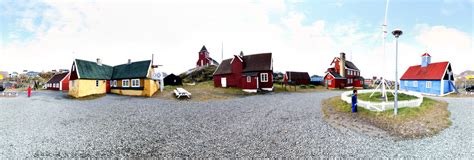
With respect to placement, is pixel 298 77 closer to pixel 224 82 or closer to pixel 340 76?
pixel 340 76

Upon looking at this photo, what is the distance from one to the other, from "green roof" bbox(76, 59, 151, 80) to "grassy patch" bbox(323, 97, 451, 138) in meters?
23.2

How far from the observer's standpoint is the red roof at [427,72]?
78.1ft

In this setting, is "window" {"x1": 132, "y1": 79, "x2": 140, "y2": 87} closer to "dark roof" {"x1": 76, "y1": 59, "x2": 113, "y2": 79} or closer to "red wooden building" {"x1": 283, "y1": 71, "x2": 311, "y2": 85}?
"dark roof" {"x1": 76, "y1": 59, "x2": 113, "y2": 79}

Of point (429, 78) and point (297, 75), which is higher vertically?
point (297, 75)

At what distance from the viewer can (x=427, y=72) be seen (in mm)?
25750

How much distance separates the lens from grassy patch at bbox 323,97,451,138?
8.16 meters

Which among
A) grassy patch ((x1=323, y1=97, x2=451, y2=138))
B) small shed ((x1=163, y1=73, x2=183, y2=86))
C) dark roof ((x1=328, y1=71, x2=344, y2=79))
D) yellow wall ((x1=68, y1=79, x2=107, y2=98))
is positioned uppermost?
dark roof ((x1=328, y1=71, x2=344, y2=79))

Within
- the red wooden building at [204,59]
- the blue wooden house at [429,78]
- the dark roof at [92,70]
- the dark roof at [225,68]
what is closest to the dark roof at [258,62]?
the dark roof at [225,68]

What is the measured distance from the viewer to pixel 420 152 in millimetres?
6176

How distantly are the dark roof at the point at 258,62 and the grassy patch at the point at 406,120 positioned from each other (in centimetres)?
1718

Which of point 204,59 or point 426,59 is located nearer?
point 426,59

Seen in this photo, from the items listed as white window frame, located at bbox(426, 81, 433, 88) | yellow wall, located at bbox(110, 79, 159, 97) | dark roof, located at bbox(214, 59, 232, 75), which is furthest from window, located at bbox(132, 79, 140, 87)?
white window frame, located at bbox(426, 81, 433, 88)

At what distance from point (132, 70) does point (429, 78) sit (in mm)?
39979

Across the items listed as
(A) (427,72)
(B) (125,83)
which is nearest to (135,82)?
(B) (125,83)
